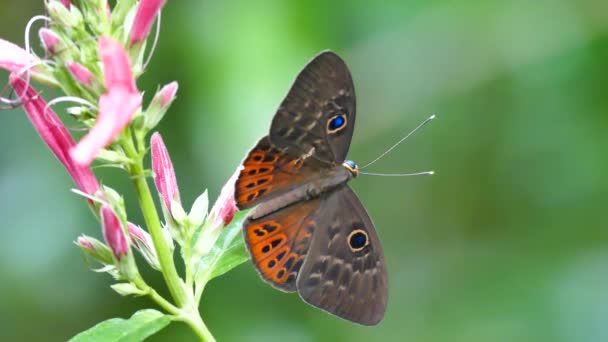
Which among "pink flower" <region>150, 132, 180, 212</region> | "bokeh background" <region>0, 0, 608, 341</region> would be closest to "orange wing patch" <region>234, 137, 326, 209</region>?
"pink flower" <region>150, 132, 180, 212</region>

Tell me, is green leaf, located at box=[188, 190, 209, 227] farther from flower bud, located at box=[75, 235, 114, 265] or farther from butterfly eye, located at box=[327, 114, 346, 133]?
butterfly eye, located at box=[327, 114, 346, 133]

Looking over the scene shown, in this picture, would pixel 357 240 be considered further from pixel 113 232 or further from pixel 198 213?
pixel 113 232

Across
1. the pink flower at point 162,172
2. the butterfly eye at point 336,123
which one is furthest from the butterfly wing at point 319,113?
the pink flower at point 162,172

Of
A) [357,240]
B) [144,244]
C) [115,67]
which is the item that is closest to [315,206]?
[357,240]

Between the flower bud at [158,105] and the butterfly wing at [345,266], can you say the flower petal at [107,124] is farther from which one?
the butterfly wing at [345,266]

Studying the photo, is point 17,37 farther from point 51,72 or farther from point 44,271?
point 51,72
